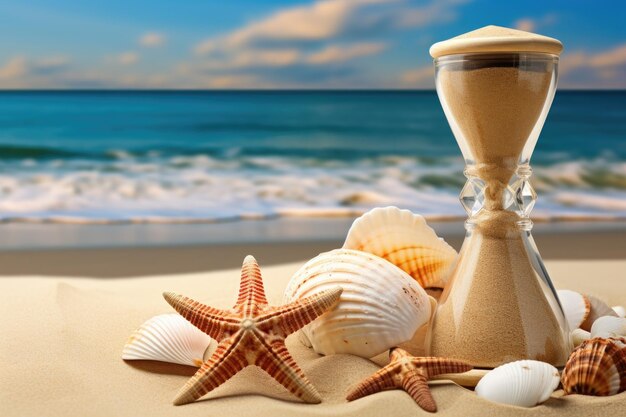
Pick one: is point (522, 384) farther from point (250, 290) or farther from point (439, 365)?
point (250, 290)

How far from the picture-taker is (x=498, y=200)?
1.61m

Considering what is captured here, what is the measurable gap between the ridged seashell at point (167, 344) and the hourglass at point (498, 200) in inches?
21.9

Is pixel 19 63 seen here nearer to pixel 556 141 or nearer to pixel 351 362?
pixel 556 141

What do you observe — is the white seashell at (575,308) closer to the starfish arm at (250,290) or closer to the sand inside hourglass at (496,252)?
the sand inside hourglass at (496,252)

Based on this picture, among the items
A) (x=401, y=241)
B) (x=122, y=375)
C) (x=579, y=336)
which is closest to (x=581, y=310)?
(x=579, y=336)

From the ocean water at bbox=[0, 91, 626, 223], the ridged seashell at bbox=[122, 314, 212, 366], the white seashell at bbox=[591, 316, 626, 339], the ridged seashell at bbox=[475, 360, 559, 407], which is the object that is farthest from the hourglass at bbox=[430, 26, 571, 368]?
the ocean water at bbox=[0, 91, 626, 223]

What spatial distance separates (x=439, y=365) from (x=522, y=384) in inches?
6.7

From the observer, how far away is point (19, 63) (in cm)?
1270

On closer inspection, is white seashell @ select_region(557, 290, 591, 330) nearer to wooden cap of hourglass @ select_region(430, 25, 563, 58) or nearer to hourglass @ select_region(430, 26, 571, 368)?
hourglass @ select_region(430, 26, 571, 368)

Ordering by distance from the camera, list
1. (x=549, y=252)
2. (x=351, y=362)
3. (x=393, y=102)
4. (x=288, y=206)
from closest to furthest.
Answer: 1. (x=351, y=362)
2. (x=549, y=252)
3. (x=288, y=206)
4. (x=393, y=102)

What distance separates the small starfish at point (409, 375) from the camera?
1.47m

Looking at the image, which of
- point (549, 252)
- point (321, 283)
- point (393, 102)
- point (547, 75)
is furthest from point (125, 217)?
point (393, 102)

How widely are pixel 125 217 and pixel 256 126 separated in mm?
6291

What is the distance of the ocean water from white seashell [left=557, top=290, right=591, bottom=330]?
382 cm
